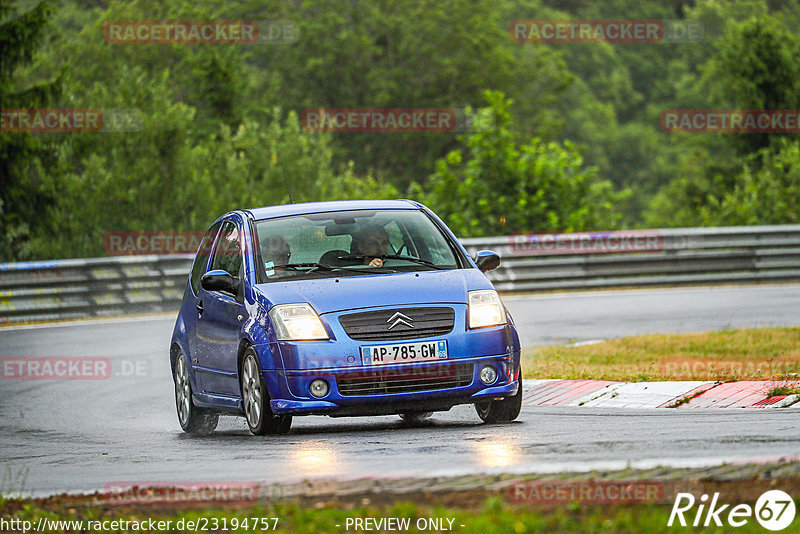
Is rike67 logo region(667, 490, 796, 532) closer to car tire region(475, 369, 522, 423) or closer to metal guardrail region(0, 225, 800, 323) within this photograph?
car tire region(475, 369, 522, 423)

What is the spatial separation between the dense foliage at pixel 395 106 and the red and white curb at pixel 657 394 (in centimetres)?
1080

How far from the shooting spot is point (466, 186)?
30.3 meters

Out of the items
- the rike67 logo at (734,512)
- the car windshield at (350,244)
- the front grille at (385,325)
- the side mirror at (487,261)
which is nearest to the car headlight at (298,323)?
the front grille at (385,325)

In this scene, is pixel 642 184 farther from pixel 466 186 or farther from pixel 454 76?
pixel 466 186

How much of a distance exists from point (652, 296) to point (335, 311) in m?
14.9

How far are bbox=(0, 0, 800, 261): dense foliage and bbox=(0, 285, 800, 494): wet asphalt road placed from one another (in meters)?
9.33

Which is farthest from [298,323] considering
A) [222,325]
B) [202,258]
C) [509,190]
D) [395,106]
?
[395,106]

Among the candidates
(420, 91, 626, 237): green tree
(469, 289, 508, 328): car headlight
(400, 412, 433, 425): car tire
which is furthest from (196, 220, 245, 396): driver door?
(420, 91, 626, 237): green tree

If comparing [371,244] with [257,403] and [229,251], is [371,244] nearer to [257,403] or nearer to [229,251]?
[229,251]

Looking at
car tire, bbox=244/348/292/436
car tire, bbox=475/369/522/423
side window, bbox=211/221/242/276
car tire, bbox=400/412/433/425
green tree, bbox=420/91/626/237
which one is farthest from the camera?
green tree, bbox=420/91/626/237

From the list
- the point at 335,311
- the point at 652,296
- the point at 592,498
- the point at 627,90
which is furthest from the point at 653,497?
the point at 627,90

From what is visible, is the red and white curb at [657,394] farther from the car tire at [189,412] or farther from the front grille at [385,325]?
the car tire at [189,412]

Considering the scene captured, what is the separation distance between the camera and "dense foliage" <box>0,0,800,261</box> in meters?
31.0

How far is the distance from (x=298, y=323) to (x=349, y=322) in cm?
33
